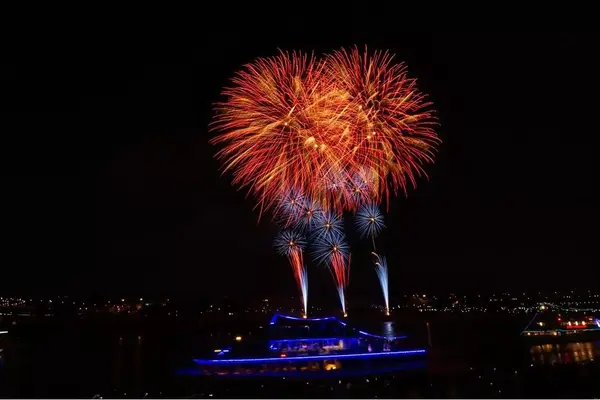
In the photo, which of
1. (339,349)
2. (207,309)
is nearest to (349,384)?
(339,349)

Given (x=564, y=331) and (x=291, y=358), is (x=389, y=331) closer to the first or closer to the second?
(x=291, y=358)

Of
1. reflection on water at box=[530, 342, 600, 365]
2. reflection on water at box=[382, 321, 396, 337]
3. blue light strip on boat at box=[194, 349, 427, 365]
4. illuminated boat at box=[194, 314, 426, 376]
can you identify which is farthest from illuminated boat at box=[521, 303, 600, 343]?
blue light strip on boat at box=[194, 349, 427, 365]

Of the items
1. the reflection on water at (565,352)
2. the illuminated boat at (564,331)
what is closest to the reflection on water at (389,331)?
the reflection on water at (565,352)

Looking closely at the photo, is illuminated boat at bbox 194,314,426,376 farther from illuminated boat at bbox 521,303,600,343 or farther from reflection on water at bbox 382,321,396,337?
illuminated boat at bbox 521,303,600,343

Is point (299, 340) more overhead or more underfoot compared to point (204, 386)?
more overhead

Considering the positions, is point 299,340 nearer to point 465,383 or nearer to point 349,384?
point 349,384

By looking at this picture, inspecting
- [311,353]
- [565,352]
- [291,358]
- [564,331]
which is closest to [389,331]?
[565,352]
